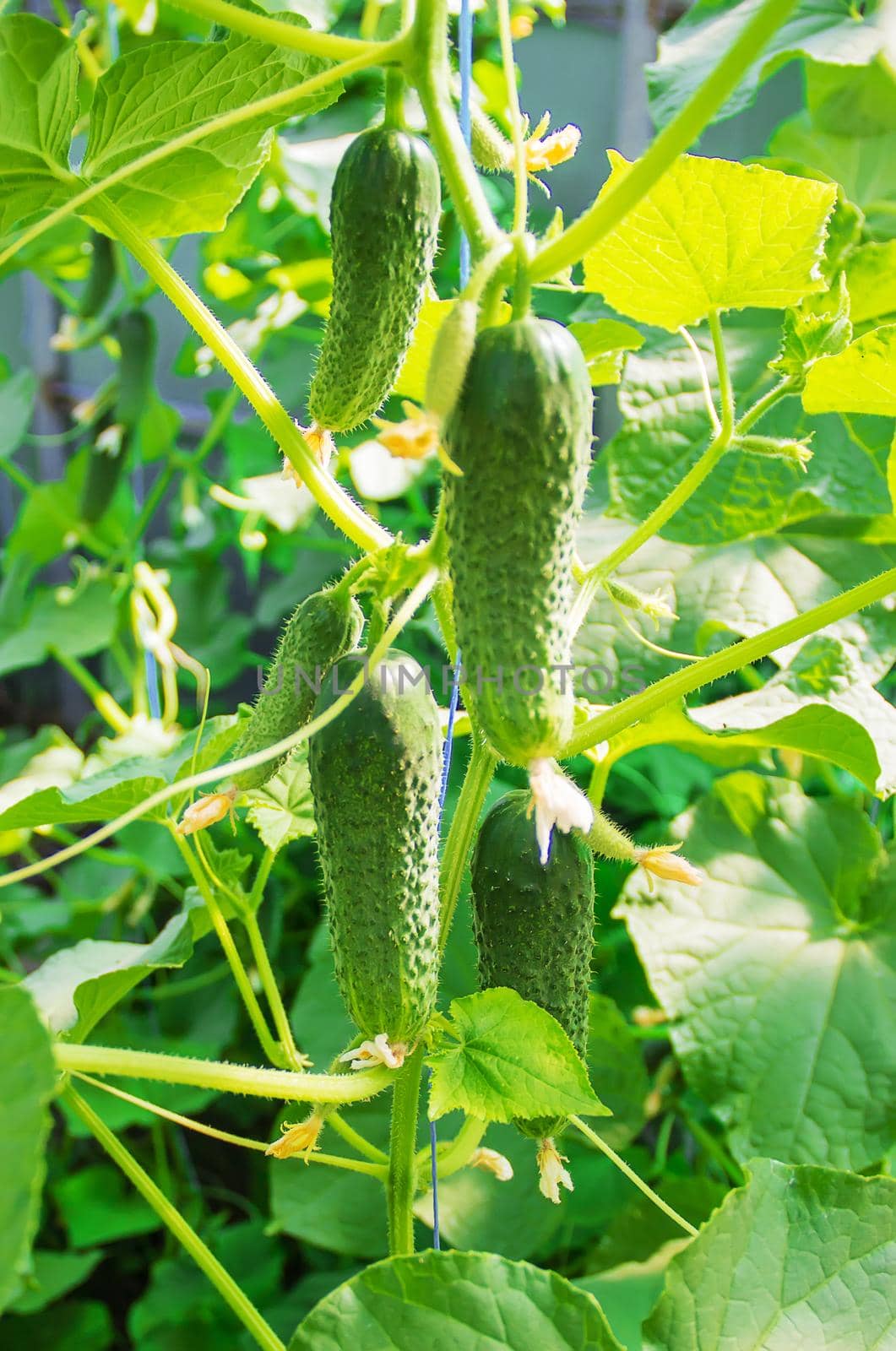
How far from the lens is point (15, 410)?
2.13 metres

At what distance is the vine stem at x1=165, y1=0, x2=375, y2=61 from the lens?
625mm

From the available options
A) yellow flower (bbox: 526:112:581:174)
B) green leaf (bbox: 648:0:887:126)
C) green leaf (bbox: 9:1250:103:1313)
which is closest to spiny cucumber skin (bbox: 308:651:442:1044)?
yellow flower (bbox: 526:112:581:174)

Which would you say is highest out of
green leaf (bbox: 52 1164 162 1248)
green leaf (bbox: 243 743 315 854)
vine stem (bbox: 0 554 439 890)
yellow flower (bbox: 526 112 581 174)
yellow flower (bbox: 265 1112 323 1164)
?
yellow flower (bbox: 526 112 581 174)

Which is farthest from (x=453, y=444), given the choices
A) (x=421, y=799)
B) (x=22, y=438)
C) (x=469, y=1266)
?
(x=22, y=438)

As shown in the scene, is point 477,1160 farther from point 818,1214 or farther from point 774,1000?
point 774,1000

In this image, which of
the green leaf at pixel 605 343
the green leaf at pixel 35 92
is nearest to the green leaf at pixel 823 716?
the green leaf at pixel 605 343

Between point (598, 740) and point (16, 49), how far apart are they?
1.93 feet

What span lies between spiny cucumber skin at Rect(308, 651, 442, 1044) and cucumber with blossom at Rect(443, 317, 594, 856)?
104 mm

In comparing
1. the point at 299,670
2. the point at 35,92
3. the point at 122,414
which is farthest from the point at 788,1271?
the point at 122,414

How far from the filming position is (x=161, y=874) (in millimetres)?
1675

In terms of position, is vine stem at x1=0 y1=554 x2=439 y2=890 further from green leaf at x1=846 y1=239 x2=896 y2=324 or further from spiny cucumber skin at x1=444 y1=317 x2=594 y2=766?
green leaf at x1=846 y1=239 x2=896 y2=324

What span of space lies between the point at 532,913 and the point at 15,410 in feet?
5.78

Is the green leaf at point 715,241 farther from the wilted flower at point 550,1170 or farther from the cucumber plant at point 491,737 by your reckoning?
the wilted flower at point 550,1170

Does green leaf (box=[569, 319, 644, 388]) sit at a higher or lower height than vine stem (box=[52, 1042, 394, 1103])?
higher
